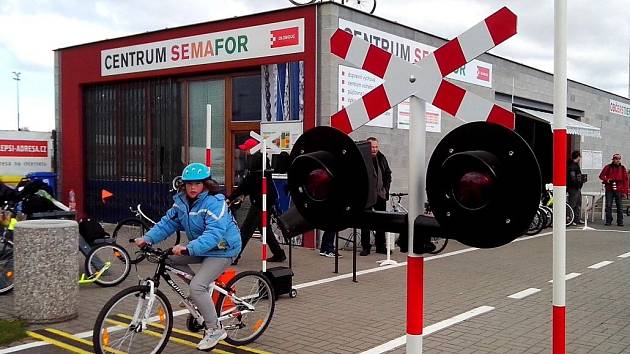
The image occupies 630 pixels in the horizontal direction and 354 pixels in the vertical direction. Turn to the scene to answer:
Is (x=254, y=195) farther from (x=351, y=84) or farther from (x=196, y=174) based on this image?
(x=196, y=174)

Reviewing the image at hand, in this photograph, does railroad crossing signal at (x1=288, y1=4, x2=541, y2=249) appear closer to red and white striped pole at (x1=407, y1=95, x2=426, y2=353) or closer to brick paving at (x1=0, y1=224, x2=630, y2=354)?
red and white striped pole at (x1=407, y1=95, x2=426, y2=353)

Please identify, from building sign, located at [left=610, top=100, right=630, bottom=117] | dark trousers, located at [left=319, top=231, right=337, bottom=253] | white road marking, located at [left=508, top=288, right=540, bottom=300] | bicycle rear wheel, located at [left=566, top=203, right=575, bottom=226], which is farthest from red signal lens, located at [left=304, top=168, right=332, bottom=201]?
Answer: building sign, located at [left=610, top=100, right=630, bottom=117]

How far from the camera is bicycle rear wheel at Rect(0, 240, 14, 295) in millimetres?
7513

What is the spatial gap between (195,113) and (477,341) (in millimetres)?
10126

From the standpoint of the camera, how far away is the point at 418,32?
1384 cm

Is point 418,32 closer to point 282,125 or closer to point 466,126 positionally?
point 282,125

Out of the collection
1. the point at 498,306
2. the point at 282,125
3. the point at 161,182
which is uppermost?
the point at 282,125

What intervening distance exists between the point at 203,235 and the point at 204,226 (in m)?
0.21

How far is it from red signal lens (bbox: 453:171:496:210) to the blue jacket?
2.81 metres

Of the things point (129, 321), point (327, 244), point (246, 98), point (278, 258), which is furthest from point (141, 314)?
point (246, 98)

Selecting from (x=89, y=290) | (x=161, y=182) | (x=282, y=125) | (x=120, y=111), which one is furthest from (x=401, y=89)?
(x=120, y=111)

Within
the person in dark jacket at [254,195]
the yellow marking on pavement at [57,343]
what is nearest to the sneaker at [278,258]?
the person in dark jacket at [254,195]

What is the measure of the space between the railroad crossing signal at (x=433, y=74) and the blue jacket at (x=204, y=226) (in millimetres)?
1983

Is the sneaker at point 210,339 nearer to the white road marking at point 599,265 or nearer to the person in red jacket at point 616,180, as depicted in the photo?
the white road marking at point 599,265
